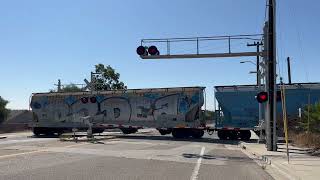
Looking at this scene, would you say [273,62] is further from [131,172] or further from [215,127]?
[215,127]

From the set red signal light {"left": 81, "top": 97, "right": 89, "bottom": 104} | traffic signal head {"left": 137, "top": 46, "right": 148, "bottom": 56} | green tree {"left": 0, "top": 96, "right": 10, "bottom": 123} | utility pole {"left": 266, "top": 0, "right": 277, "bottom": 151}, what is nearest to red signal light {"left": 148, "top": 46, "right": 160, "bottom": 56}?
traffic signal head {"left": 137, "top": 46, "right": 148, "bottom": 56}

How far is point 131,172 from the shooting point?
1516cm

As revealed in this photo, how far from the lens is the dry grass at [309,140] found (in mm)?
24347

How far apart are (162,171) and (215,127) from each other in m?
22.7

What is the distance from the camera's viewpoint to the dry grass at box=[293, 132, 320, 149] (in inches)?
959

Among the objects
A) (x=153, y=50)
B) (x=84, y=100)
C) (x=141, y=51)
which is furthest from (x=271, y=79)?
(x=84, y=100)

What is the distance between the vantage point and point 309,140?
25.8 meters

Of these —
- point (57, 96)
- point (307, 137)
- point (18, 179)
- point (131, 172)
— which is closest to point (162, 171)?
point (131, 172)

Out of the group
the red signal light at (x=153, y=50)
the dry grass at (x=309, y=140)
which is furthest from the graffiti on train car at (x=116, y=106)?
the red signal light at (x=153, y=50)

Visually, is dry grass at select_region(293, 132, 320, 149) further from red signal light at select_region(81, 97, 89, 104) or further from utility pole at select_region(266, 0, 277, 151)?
red signal light at select_region(81, 97, 89, 104)

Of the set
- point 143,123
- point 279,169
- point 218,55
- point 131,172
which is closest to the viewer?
point 131,172

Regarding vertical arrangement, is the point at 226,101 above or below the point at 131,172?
above

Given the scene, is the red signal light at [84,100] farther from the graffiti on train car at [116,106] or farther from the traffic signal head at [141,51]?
the traffic signal head at [141,51]

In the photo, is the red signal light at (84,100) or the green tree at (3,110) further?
the green tree at (3,110)
